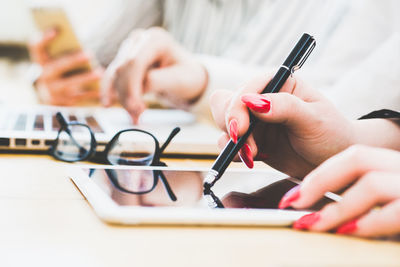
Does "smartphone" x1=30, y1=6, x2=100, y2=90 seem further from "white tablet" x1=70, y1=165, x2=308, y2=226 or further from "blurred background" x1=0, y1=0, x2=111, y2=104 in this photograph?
"blurred background" x1=0, y1=0, x2=111, y2=104

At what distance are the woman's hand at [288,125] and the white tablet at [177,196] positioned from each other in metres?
0.03

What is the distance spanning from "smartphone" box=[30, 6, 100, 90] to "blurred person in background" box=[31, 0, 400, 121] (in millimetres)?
20

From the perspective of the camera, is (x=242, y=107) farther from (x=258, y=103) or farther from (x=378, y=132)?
(x=378, y=132)

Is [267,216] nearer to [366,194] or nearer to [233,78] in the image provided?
[366,194]

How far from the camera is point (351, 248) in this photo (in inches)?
11.2

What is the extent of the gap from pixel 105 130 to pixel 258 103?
301mm

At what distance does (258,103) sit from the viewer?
1.30 ft

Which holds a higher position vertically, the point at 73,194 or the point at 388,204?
the point at 388,204

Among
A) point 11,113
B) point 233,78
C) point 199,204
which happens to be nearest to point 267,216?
point 199,204

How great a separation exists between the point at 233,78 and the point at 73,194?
2.10 ft

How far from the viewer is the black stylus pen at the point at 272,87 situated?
40 centimetres

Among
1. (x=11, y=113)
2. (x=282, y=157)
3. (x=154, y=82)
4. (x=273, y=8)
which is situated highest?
(x=273, y=8)

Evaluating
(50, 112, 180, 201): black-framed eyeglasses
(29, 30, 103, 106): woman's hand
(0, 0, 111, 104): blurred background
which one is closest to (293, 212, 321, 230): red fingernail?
(50, 112, 180, 201): black-framed eyeglasses

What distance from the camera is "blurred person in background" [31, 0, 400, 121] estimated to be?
0.69m
